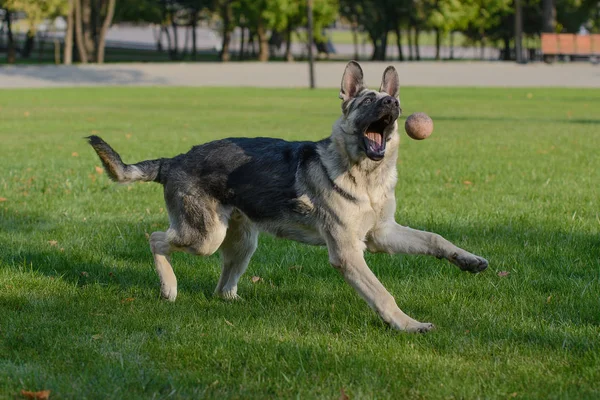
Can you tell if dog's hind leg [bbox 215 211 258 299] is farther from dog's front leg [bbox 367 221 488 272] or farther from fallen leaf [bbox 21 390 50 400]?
fallen leaf [bbox 21 390 50 400]

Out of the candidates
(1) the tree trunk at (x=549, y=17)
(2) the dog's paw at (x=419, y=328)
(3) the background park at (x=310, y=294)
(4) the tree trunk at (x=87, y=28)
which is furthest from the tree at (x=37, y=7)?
(2) the dog's paw at (x=419, y=328)

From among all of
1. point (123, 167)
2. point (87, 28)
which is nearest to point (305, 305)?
point (123, 167)

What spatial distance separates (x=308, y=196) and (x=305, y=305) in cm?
75

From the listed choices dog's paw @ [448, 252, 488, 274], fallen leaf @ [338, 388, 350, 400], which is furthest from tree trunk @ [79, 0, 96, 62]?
fallen leaf @ [338, 388, 350, 400]

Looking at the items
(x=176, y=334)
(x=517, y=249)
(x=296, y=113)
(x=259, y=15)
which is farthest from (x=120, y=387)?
(x=259, y=15)

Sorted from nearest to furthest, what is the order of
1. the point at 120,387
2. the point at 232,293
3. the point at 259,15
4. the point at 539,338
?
1. the point at 120,387
2. the point at 539,338
3. the point at 232,293
4. the point at 259,15

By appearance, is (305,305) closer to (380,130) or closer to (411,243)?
(411,243)

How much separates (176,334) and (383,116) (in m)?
1.85

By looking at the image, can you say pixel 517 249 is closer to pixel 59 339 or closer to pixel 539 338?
pixel 539 338

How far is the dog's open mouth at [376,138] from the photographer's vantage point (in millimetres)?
5480

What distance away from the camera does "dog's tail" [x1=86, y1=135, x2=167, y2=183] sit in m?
6.40

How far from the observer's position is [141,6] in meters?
70.8

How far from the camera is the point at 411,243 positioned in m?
5.81

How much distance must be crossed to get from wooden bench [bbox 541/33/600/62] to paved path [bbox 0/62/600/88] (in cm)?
369
